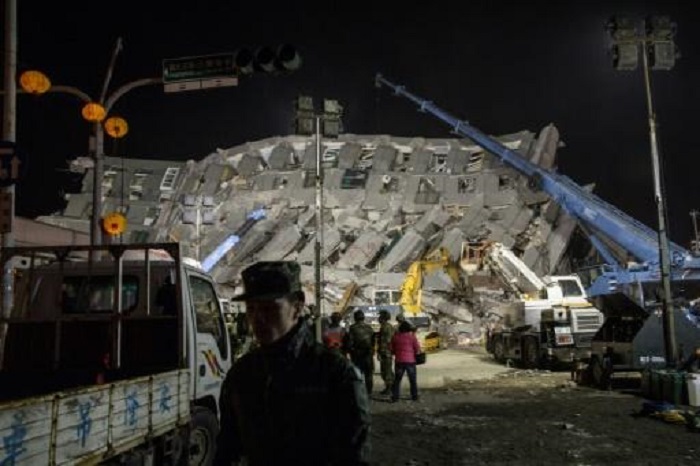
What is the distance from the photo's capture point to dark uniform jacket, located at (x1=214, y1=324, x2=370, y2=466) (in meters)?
2.45

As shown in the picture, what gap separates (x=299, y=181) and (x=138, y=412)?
53.5 metres

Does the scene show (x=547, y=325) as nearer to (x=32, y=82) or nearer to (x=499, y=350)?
(x=499, y=350)

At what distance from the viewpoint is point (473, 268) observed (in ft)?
109

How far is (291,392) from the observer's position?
2453 mm

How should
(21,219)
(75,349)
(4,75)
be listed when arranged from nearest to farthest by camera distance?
(75,349)
(4,75)
(21,219)

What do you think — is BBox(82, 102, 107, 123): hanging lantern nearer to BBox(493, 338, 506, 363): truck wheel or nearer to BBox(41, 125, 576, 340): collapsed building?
BBox(493, 338, 506, 363): truck wheel

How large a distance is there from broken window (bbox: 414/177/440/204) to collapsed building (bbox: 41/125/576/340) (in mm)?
92

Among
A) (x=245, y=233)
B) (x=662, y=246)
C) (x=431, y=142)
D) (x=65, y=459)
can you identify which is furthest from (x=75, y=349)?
(x=431, y=142)

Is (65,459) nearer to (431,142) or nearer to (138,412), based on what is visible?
(138,412)

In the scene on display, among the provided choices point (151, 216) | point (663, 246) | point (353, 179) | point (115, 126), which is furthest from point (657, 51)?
point (151, 216)

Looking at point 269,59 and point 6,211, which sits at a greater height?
point 269,59

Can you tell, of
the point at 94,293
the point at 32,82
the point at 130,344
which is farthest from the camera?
the point at 32,82

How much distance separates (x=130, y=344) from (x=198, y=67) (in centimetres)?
673

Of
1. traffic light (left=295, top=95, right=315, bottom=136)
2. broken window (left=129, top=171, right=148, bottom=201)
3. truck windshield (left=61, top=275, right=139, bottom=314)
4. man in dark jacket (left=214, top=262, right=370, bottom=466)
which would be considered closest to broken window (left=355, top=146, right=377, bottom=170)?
broken window (left=129, top=171, right=148, bottom=201)
